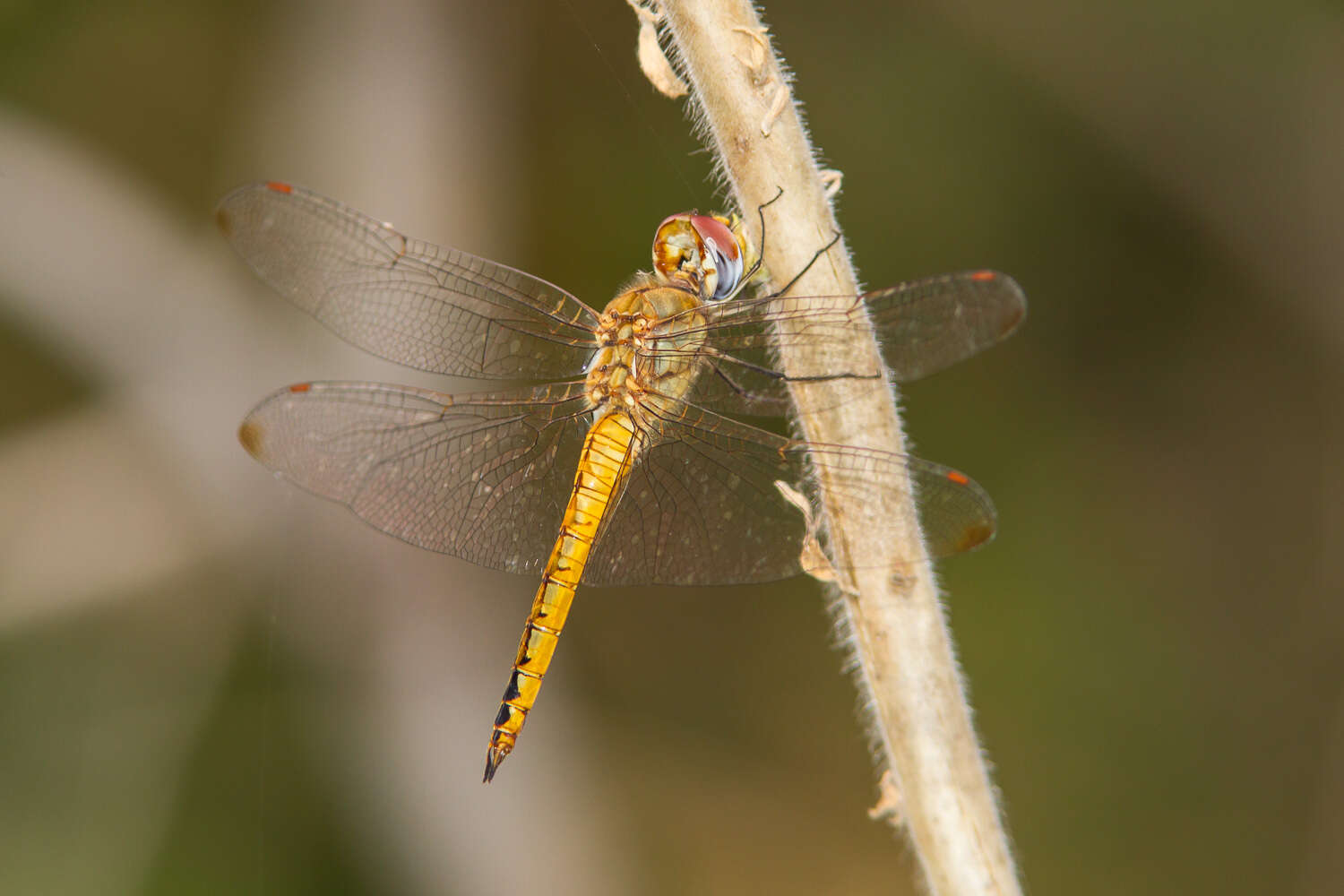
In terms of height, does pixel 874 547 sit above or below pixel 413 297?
below

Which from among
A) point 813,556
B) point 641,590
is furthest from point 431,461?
point 641,590

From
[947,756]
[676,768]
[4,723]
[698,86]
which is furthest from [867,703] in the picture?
[4,723]

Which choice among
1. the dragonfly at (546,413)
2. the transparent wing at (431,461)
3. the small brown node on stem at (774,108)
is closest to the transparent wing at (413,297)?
the dragonfly at (546,413)

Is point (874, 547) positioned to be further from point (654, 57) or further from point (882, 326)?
point (654, 57)

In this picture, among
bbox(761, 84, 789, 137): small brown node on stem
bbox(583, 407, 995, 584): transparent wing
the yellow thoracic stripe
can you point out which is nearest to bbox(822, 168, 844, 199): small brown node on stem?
bbox(761, 84, 789, 137): small brown node on stem

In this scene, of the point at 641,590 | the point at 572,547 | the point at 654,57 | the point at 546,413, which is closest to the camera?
the point at 654,57

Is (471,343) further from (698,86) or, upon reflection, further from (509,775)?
(509,775)

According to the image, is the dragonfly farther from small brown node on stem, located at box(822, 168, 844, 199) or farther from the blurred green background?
the blurred green background
